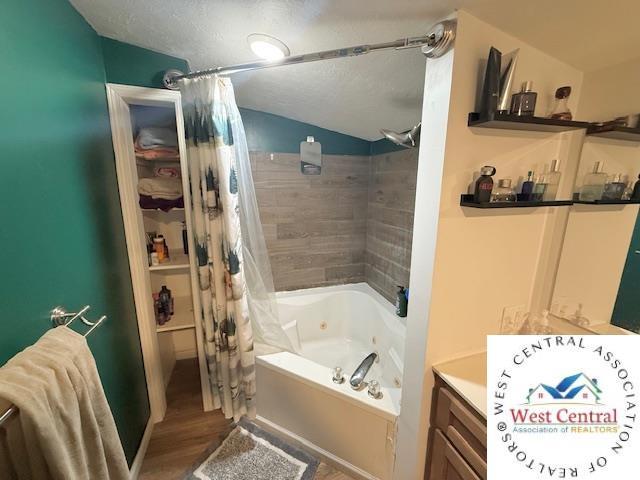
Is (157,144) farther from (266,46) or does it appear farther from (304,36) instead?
(304,36)

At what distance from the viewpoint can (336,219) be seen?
7.83ft

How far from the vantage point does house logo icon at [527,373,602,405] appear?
0.75 meters

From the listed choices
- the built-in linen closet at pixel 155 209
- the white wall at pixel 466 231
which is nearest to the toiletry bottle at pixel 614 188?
the white wall at pixel 466 231

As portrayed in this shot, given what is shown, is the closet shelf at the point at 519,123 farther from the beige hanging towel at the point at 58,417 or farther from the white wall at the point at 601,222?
the beige hanging towel at the point at 58,417

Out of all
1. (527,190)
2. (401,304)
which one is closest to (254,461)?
(401,304)

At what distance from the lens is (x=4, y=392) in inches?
20.0

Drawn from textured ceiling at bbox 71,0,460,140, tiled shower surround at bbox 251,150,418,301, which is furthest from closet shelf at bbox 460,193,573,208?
tiled shower surround at bbox 251,150,418,301

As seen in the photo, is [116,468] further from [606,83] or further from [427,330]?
[606,83]

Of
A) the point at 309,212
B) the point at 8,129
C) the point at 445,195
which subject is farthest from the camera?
the point at 309,212

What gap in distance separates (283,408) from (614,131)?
6.39 ft

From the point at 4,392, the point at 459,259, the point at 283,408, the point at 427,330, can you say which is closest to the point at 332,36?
the point at 459,259

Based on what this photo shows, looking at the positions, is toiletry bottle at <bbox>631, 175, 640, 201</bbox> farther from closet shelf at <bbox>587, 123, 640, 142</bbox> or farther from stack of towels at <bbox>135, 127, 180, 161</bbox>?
stack of towels at <bbox>135, 127, 180, 161</bbox>

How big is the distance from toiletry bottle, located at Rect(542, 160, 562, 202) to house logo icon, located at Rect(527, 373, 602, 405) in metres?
0.60

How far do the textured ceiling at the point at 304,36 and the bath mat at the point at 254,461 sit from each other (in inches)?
80.4
